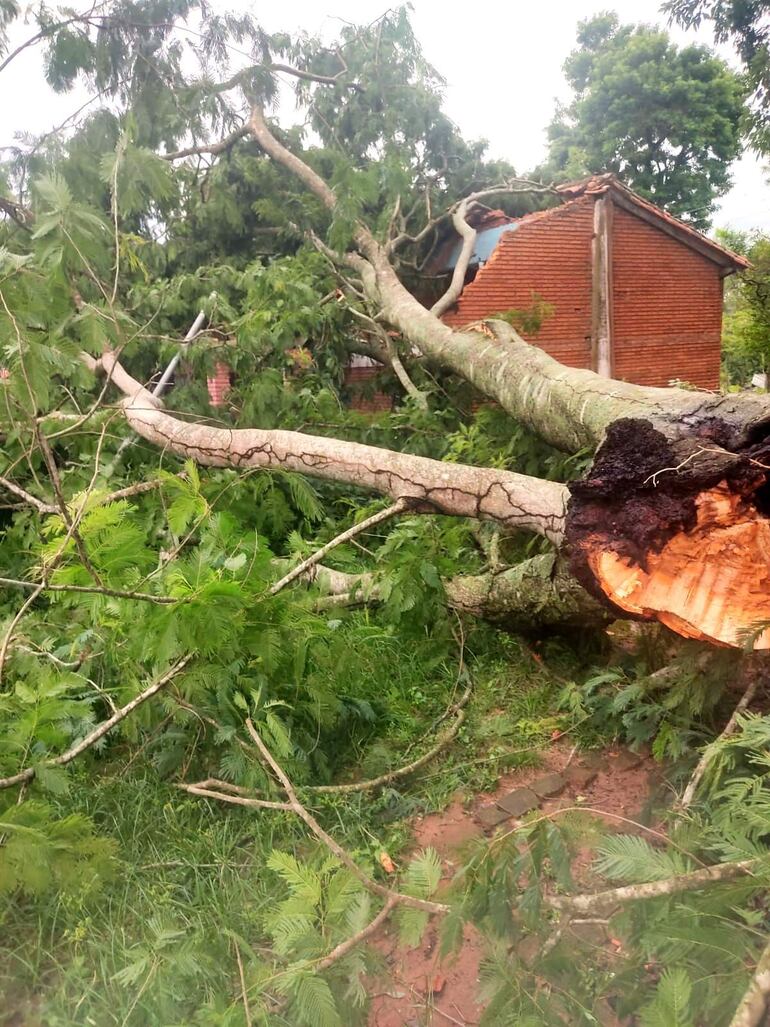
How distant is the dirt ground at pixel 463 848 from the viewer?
4.98 ft

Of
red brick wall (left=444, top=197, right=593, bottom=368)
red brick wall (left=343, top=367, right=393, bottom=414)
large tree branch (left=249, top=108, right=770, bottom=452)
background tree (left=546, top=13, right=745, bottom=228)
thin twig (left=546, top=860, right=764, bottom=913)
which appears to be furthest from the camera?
background tree (left=546, top=13, right=745, bottom=228)

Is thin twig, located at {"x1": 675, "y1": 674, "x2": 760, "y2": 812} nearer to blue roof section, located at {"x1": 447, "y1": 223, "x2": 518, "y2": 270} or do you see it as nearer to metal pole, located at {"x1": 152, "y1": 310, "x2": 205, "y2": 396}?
metal pole, located at {"x1": 152, "y1": 310, "x2": 205, "y2": 396}

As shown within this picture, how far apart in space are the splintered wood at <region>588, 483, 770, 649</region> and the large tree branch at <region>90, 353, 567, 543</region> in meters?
0.43

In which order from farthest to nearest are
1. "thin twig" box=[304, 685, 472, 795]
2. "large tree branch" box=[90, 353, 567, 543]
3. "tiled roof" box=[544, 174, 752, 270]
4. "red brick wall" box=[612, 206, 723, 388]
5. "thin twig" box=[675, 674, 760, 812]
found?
"red brick wall" box=[612, 206, 723, 388], "tiled roof" box=[544, 174, 752, 270], "large tree branch" box=[90, 353, 567, 543], "thin twig" box=[304, 685, 472, 795], "thin twig" box=[675, 674, 760, 812]

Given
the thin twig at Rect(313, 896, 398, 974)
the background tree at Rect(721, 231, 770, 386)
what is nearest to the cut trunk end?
the thin twig at Rect(313, 896, 398, 974)

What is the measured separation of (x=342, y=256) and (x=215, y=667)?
14.9 feet

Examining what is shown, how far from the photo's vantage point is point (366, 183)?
4805 millimetres

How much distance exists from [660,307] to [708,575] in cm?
781

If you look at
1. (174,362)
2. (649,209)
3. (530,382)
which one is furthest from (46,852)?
(649,209)

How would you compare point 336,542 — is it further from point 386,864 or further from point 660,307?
point 660,307

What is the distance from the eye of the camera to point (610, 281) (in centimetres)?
812

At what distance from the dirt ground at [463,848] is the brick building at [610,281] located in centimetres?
495

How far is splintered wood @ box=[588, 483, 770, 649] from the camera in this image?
1723mm

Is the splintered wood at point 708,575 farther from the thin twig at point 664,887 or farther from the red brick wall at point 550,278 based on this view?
the red brick wall at point 550,278
